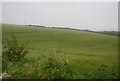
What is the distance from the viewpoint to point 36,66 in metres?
13.1

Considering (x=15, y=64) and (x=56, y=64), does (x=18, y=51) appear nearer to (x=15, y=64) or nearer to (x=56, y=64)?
(x=15, y=64)

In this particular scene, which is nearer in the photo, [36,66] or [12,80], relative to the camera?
[12,80]

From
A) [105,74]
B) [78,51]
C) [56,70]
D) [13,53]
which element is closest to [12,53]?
[13,53]

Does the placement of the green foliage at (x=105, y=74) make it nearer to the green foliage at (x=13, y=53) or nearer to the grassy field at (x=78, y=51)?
the grassy field at (x=78, y=51)

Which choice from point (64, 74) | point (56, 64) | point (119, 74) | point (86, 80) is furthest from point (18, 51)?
point (119, 74)

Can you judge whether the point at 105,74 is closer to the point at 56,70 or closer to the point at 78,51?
the point at 56,70

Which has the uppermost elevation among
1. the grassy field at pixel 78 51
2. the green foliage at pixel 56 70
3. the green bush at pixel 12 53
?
the green bush at pixel 12 53

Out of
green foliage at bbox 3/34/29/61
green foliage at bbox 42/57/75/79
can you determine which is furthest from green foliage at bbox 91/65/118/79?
green foliage at bbox 3/34/29/61

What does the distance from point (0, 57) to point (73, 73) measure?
5022 mm

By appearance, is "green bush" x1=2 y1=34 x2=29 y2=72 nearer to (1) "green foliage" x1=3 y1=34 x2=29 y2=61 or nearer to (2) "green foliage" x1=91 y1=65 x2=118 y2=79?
(1) "green foliage" x1=3 y1=34 x2=29 y2=61

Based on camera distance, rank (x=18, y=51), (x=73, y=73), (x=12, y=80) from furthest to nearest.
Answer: (x=18, y=51), (x=73, y=73), (x=12, y=80)

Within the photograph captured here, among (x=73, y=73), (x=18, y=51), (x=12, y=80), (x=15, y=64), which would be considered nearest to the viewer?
(x=12, y=80)

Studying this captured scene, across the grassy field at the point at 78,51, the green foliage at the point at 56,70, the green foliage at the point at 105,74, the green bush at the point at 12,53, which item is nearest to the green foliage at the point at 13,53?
the green bush at the point at 12,53

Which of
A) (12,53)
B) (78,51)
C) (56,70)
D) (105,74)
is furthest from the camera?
(78,51)
